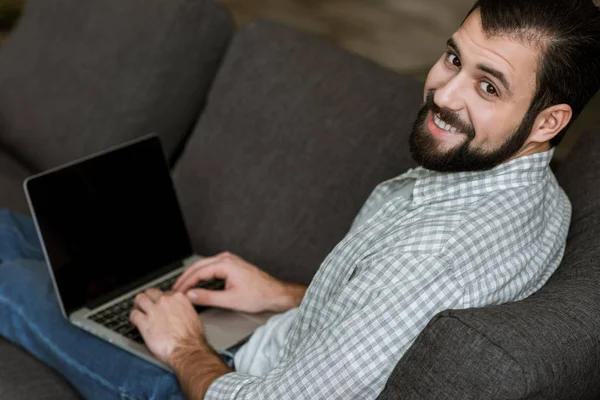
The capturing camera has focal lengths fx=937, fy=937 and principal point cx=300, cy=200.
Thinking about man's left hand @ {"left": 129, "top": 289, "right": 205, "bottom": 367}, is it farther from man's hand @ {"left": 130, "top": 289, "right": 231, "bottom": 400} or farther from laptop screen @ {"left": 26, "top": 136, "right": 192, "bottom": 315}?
laptop screen @ {"left": 26, "top": 136, "right": 192, "bottom": 315}

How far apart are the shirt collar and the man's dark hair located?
0.08m

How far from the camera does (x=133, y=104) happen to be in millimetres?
2285

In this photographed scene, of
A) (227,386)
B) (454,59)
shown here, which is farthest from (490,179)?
(227,386)

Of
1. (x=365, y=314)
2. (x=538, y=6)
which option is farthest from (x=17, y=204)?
(x=538, y=6)

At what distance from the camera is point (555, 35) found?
1.33 meters

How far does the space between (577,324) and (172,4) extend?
1394 millimetres

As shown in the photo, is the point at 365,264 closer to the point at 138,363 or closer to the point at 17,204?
the point at 138,363

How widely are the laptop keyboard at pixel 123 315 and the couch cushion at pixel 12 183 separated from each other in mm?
537

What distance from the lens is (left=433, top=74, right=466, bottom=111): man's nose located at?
1.38 metres

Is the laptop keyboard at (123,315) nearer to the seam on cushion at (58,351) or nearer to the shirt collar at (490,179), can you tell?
the seam on cushion at (58,351)

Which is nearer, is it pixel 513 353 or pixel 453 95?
pixel 513 353

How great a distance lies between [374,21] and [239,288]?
242 centimetres

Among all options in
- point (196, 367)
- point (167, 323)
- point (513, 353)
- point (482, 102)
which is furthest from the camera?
point (167, 323)

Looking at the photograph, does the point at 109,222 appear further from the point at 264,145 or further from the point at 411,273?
the point at 411,273
